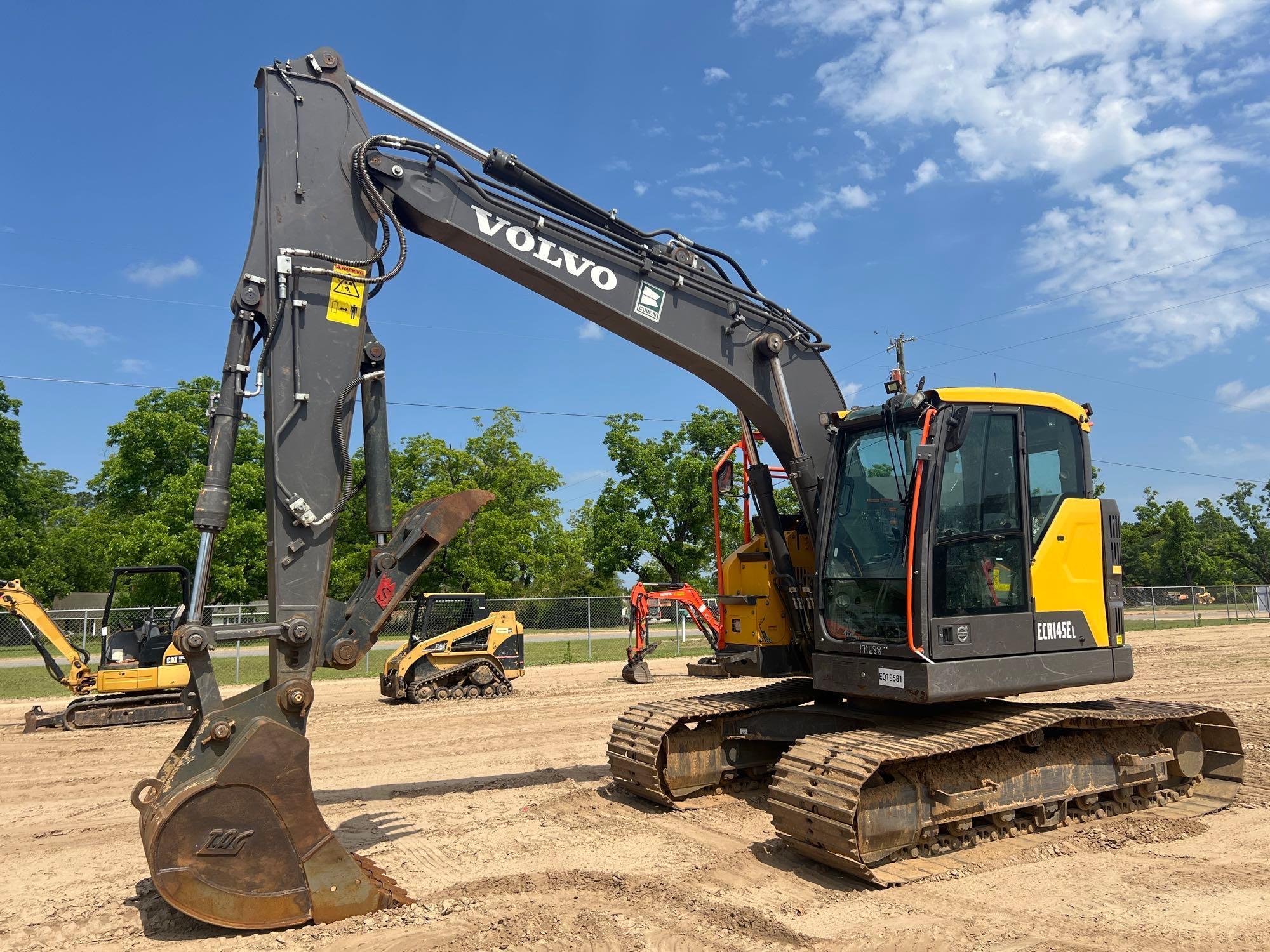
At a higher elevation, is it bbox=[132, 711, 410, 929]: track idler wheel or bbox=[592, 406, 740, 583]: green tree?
bbox=[592, 406, 740, 583]: green tree

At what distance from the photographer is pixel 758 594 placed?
7.84 meters

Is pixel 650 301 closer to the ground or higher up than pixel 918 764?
higher up

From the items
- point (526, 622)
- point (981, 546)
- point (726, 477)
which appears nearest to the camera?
point (981, 546)

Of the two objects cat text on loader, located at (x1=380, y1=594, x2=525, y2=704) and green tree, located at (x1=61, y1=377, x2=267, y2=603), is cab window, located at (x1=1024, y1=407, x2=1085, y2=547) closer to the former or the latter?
cat text on loader, located at (x1=380, y1=594, x2=525, y2=704)

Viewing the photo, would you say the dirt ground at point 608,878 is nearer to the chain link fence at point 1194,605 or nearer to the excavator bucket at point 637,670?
the excavator bucket at point 637,670

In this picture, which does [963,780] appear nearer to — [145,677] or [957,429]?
[957,429]

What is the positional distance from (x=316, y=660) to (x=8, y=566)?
3734 centimetres

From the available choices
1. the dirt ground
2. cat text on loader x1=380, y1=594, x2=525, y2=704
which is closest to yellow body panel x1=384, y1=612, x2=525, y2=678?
cat text on loader x1=380, y1=594, x2=525, y2=704

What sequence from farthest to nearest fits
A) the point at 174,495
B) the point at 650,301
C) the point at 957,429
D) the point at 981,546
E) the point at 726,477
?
the point at 174,495, the point at 726,477, the point at 650,301, the point at 981,546, the point at 957,429

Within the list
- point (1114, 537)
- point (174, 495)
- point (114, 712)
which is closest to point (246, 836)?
point (1114, 537)

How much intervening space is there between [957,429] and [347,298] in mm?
4191

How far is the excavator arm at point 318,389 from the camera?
476 centimetres

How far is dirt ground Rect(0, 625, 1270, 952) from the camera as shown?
4906mm

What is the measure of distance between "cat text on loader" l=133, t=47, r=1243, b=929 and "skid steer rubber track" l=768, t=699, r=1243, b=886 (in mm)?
24
